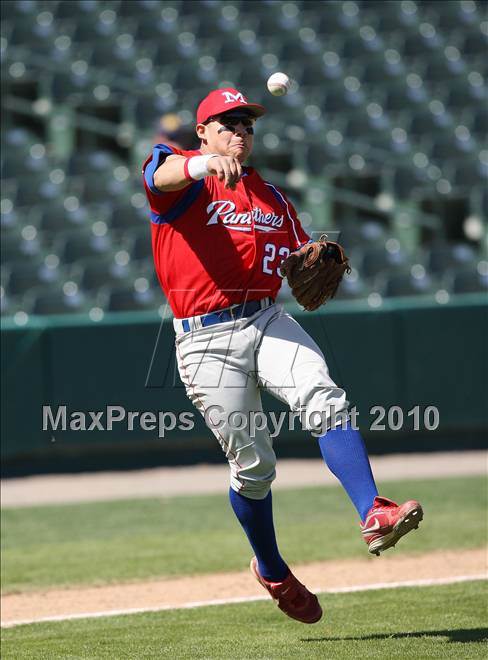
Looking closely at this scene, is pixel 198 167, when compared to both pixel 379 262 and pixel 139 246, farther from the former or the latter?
pixel 379 262

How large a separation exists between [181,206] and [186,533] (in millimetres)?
3534

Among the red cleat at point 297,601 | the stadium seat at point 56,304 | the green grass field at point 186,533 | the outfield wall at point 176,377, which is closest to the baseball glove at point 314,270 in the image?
the red cleat at point 297,601

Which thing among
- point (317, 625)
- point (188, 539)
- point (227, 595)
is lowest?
point (188, 539)

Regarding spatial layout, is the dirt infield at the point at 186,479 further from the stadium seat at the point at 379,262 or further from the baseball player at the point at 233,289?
the baseball player at the point at 233,289

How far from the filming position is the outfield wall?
865 cm

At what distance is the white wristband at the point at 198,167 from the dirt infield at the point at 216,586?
7.38ft

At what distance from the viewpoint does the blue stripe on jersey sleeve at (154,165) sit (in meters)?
3.52

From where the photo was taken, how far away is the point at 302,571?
5582mm

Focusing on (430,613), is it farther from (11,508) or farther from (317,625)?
(11,508)

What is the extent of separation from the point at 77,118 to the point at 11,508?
6086mm

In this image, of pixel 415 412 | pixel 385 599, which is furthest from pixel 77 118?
pixel 385 599

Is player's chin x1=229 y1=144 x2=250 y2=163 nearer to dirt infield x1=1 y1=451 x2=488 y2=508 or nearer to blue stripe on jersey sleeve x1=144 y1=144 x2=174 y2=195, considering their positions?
blue stripe on jersey sleeve x1=144 y1=144 x2=174 y2=195

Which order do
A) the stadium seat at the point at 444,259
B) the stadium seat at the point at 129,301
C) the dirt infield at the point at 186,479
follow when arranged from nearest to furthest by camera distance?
the dirt infield at the point at 186,479 → the stadium seat at the point at 129,301 → the stadium seat at the point at 444,259

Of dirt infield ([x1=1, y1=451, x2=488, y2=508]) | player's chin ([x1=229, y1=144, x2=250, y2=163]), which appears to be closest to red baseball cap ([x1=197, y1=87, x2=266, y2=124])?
player's chin ([x1=229, y1=144, x2=250, y2=163])
